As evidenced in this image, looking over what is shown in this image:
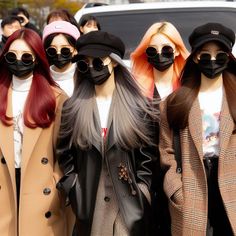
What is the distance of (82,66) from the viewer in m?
3.13

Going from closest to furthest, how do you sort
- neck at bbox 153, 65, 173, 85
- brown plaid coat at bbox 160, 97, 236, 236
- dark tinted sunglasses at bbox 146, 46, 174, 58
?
brown plaid coat at bbox 160, 97, 236, 236, dark tinted sunglasses at bbox 146, 46, 174, 58, neck at bbox 153, 65, 173, 85

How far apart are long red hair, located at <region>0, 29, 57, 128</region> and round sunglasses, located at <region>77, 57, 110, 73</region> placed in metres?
0.30

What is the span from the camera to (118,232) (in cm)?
303

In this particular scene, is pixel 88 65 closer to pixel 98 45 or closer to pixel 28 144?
pixel 98 45

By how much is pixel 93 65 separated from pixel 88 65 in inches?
1.4

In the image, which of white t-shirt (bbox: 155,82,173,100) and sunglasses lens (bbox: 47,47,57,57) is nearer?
white t-shirt (bbox: 155,82,173,100)

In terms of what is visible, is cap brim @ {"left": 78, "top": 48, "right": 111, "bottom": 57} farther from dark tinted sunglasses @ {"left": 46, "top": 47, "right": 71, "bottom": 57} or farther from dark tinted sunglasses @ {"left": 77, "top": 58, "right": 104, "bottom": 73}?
dark tinted sunglasses @ {"left": 46, "top": 47, "right": 71, "bottom": 57}

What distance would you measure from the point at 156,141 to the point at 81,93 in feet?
1.75

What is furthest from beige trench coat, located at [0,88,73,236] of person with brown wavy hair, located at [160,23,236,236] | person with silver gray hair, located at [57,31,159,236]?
person with brown wavy hair, located at [160,23,236,236]

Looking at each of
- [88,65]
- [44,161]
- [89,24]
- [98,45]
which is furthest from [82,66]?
[89,24]

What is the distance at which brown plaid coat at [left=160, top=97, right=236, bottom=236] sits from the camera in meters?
2.88

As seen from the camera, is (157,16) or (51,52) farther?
(157,16)

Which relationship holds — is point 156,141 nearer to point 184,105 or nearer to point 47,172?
point 184,105

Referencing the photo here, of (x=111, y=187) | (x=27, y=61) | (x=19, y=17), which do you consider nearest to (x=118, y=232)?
(x=111, y=187)
